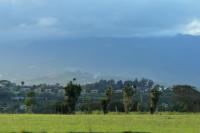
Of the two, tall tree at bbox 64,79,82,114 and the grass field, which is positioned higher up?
tall tree at bbox 64,79,82,114

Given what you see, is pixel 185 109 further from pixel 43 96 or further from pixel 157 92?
pixel 43 96

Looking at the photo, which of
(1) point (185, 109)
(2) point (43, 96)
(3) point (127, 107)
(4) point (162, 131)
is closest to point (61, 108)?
(3) point (127, 107)

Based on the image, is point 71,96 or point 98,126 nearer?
point 98,126

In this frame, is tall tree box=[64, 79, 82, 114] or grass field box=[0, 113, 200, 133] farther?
tall tree box=[64, 79, 82, 114]

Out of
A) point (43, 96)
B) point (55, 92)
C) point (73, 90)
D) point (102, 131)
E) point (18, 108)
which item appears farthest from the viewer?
point (55, 92)

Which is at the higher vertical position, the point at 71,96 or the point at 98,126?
the point at 71,96

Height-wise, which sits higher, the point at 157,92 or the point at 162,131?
the point at 157,92

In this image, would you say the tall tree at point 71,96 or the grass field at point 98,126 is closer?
the grass field at point 98,126

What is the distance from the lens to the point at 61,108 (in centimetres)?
10550

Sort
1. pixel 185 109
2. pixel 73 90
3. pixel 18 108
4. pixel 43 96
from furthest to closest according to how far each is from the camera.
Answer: pixel 43 96 → pixel 18 108 → pixel 185 109 → pixel 73 90

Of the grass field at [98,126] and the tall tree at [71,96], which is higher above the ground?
the tall tree at [71,96]

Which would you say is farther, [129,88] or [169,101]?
[169,101]

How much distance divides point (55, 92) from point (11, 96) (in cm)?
2020

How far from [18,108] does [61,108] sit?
32534mm
